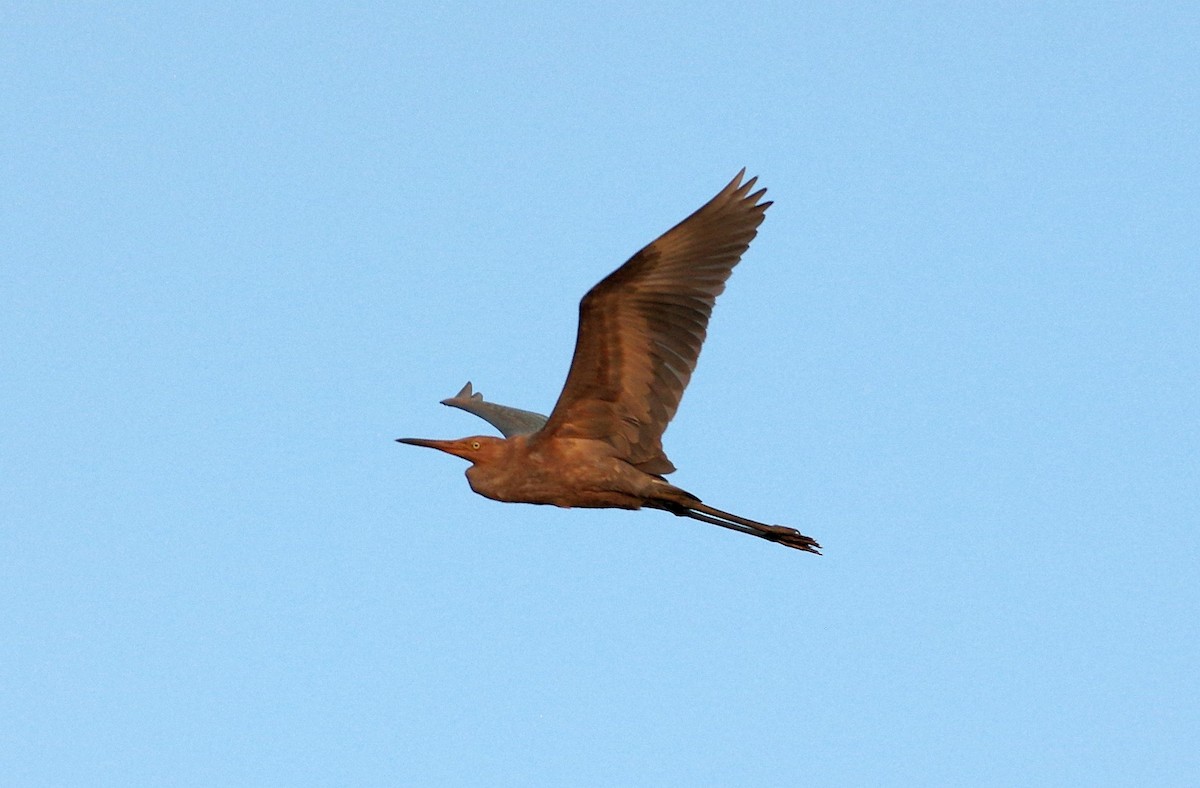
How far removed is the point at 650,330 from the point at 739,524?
5.77ft

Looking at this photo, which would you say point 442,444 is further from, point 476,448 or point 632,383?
point 632,383

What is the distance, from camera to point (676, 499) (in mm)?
12023

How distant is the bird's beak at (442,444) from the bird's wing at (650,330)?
0.69m

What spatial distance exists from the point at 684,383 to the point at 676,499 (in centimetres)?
85

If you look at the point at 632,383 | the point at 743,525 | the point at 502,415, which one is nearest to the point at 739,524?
the point at 743,525

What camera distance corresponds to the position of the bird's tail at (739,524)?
477 inches

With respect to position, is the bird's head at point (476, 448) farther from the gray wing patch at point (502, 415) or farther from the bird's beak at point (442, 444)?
the gray wing patch at point (502, 415)

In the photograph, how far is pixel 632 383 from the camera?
11.8 meters

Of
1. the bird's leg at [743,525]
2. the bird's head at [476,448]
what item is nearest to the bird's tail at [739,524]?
the bird's leg at [743,525]

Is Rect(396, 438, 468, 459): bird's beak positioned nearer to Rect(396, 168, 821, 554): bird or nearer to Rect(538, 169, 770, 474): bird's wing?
Rect(396, 168, 821, 554): bird

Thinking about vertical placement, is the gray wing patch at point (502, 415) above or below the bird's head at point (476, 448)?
above

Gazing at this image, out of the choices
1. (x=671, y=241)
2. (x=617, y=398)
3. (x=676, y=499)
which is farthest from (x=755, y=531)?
(x=671, y=241)

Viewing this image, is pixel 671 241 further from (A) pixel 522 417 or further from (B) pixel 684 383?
(A) pixel 522 417

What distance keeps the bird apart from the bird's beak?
0.08 ft
